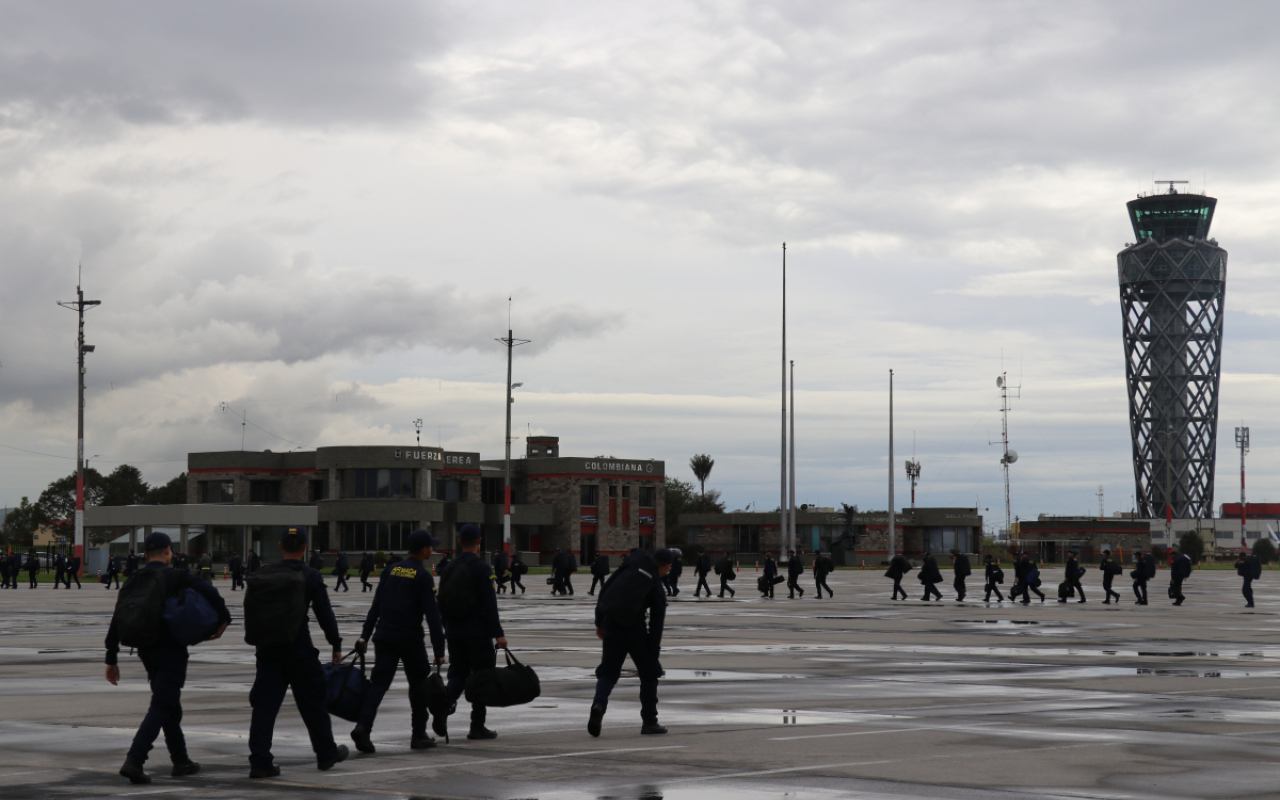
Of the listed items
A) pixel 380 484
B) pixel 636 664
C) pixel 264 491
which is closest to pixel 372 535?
pixel 380 484

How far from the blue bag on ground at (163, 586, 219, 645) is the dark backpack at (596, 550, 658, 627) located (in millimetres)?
3105

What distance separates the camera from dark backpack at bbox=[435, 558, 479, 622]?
34.7ft

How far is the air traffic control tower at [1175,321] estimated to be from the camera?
627 feet

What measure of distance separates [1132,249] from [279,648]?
200333 millimetres

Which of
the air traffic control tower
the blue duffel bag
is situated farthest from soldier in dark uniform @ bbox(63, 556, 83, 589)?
the air traffic control tower

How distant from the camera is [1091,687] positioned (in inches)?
580

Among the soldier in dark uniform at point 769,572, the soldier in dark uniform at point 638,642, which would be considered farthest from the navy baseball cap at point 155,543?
the soldier in dark uniform at point 769,572

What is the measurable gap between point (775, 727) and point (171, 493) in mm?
136673

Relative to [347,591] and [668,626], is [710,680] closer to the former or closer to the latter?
[668,626]

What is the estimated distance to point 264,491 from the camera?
89.5 metres

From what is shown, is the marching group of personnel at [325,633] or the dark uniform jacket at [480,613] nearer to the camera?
the marching group of personnel at [325,633]

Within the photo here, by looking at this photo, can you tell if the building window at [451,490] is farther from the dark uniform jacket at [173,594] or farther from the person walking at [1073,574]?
the dark uniform jacket at [173,594]

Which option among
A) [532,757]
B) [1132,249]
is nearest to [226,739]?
[532,757]

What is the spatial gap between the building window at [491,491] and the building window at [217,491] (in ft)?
54.3
